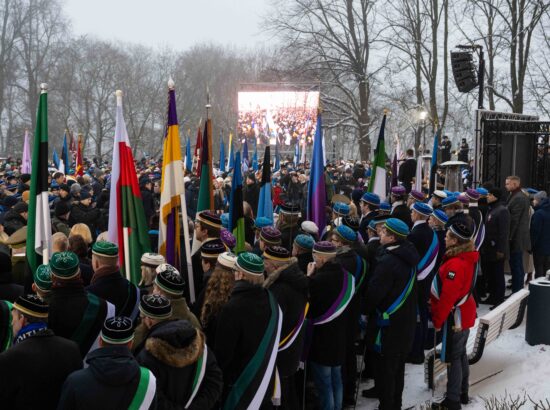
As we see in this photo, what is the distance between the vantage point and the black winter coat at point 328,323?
5.64 m

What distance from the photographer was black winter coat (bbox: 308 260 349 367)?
5.64 meters

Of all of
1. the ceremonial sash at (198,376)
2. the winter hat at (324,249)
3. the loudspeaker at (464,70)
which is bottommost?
the ceremonial sash at (198,376)

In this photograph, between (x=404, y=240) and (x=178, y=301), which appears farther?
(x=404, y=240)

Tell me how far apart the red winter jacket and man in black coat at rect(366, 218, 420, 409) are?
42 cm

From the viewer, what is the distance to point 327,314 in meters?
5.68

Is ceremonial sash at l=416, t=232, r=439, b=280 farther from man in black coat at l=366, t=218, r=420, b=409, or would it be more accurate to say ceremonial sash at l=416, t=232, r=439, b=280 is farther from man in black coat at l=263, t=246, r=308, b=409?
man in black coat at l=263, t=246, r=308, b=409

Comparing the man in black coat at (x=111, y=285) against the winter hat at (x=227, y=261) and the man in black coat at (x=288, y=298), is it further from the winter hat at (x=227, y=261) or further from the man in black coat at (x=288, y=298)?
the man in black coat at (x=288, y=298)

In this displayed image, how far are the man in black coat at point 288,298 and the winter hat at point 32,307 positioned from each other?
1.83 m

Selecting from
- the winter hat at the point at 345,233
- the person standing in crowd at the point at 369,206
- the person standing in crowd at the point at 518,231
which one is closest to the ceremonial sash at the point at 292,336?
the winter hat at the point at 345,233

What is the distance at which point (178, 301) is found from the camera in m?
4.26

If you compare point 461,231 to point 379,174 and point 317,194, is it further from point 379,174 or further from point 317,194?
point 379,174

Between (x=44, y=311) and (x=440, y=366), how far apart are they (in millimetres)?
4689

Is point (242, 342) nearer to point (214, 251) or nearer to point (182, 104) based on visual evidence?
point (214, 251)

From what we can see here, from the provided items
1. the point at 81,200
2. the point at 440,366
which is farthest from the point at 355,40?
the point at 440,366
